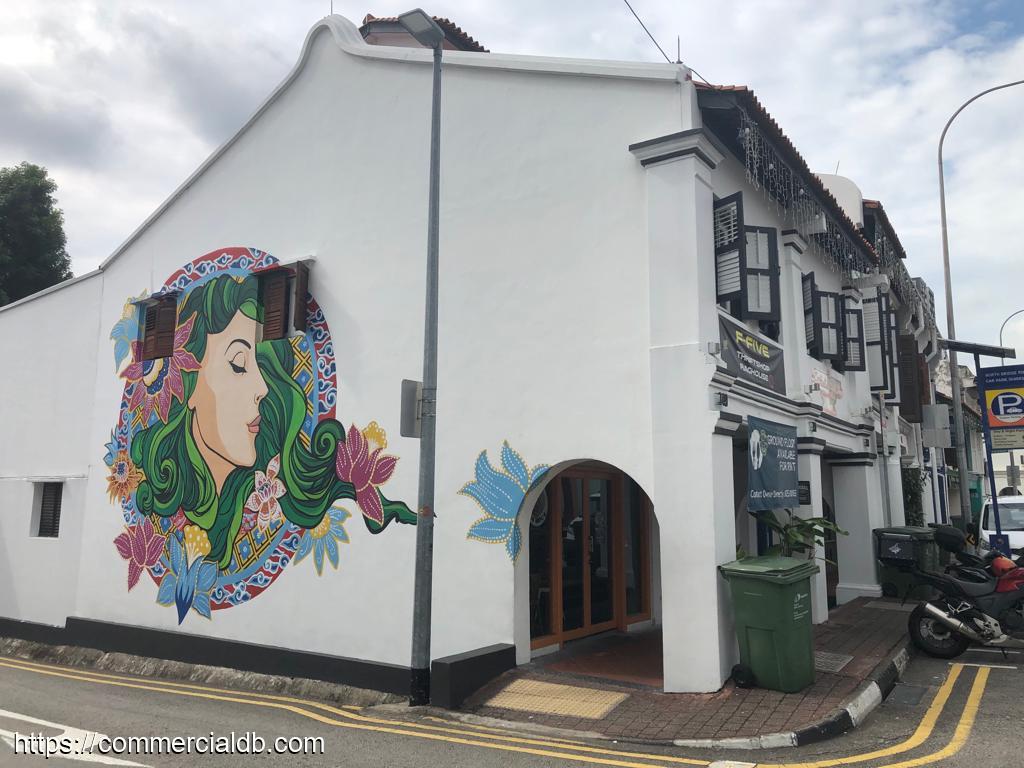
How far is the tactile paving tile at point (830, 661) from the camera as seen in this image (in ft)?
26.7

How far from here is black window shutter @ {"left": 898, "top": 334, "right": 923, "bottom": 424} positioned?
1778 centimetres

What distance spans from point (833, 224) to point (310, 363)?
817 cm

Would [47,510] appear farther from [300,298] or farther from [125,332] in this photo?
[300,298]

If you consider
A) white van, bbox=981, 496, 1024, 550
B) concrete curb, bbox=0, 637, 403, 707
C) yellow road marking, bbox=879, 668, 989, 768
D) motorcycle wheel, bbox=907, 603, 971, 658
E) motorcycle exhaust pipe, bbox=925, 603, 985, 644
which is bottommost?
concrete curb, bbox=0, 637, 403, 707

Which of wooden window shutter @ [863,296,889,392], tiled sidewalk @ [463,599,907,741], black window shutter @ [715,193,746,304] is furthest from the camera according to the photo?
wooden window shutter @ [863,296,889,392]

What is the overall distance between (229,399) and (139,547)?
2929 millimetres

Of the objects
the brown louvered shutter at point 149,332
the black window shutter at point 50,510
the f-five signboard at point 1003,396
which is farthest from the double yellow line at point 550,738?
the f-five signboard at point 1003,396

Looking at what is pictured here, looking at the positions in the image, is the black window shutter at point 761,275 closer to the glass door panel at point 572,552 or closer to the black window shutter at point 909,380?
the glass door panel at point 572,552

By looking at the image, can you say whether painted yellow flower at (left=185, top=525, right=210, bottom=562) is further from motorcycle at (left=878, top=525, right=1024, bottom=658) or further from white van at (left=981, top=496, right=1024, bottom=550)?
white van at (left=981, top=496, right=1024, bottom=550)

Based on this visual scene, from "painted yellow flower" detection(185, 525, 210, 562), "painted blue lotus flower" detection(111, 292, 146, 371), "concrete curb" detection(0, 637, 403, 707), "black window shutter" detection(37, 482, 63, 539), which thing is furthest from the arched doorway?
"black window shutter" detection(37, 482, 63, 539)

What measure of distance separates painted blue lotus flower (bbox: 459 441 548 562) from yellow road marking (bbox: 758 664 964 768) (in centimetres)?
364

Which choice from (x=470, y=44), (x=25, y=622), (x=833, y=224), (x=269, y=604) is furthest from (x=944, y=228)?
(x=25, y=622)

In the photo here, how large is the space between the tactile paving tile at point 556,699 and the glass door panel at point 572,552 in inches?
72.5

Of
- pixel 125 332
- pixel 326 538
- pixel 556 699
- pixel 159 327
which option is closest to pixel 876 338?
pixel 556 699
